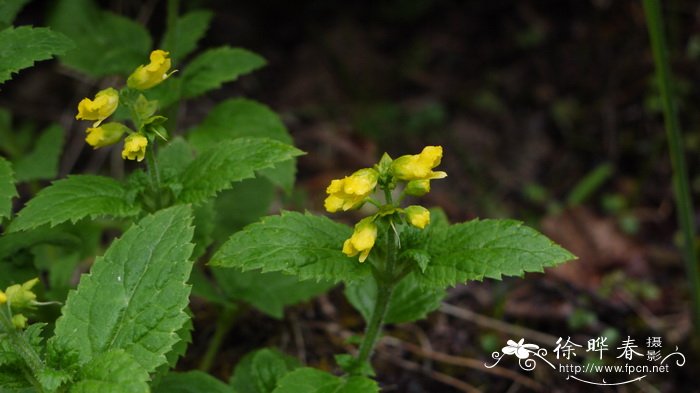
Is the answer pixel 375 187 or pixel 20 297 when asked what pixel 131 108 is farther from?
pixel 375 187

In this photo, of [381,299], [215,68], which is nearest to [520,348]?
[381,299]

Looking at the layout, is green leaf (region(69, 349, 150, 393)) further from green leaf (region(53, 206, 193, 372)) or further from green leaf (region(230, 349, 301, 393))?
green leaf (region(230, 349, 301, 393))

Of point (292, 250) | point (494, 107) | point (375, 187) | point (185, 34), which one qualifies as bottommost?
point (292, 250)

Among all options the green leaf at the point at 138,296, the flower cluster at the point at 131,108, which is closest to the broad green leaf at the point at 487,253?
the green leaf at the point at 138,296

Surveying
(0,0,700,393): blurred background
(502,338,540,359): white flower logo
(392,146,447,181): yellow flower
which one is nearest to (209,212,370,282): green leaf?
(392,146,447,181): yellow flower

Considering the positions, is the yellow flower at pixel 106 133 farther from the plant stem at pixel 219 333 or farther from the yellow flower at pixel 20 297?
the plant stem at pixel 219 333

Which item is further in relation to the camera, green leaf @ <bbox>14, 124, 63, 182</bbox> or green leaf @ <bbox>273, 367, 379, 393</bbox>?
green leaf @ <bbox>14, 124, 63, 182</bbox>
